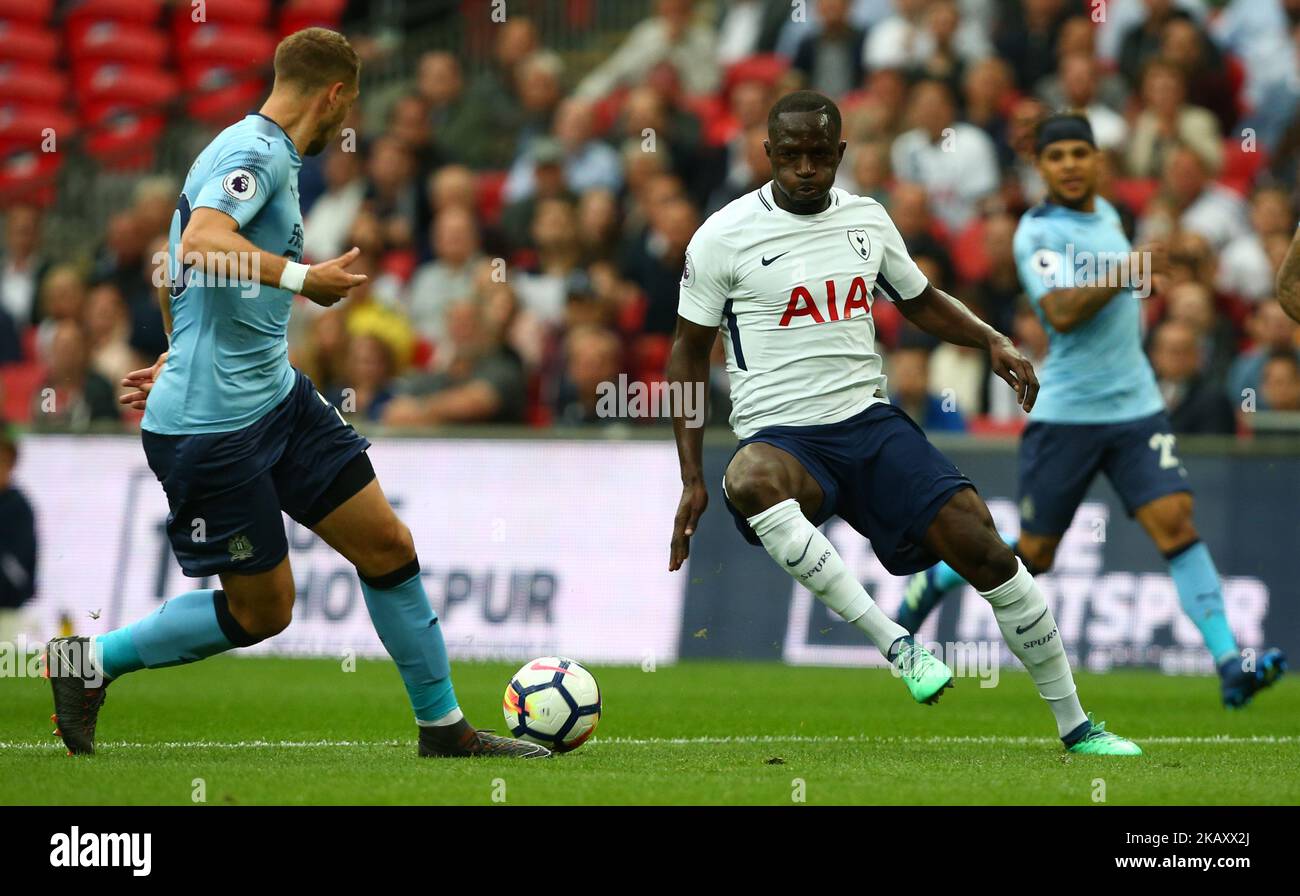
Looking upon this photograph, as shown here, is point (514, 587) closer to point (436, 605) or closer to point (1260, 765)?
point (436, 605)

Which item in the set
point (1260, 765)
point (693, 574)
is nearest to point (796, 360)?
point (1260, 765)

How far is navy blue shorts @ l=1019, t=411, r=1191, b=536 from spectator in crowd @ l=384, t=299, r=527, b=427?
5.37m

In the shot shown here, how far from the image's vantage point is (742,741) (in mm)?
8094

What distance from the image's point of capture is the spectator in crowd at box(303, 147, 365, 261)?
688 inches

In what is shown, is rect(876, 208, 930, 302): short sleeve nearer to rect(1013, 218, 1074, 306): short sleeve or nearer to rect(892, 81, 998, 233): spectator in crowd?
rect(1013, 218, 1074, 306): short sleeve

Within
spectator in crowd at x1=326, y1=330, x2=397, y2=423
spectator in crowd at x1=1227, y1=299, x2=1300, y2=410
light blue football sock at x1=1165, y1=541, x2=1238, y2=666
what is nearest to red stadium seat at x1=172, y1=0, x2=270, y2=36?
spectator in crowd at x1=326, y1=330, x2=397, y2=423

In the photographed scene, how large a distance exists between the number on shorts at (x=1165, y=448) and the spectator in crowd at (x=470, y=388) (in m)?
5.78

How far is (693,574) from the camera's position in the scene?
41.7 feet

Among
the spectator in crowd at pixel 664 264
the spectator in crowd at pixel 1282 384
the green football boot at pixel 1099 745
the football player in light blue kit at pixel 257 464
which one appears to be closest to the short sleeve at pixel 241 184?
the football player in light blue kit at pixel 257 464

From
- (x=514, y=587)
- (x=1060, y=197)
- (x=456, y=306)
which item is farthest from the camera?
(x=456, y=306)

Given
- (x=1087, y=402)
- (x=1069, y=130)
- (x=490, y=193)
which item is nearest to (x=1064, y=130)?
(x=1069, y=130)

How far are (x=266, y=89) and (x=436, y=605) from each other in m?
8.58

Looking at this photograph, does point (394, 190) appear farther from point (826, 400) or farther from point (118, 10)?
point (826, 400)

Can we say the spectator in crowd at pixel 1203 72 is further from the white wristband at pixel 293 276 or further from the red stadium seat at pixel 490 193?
the white wristband at pixel 293 276
